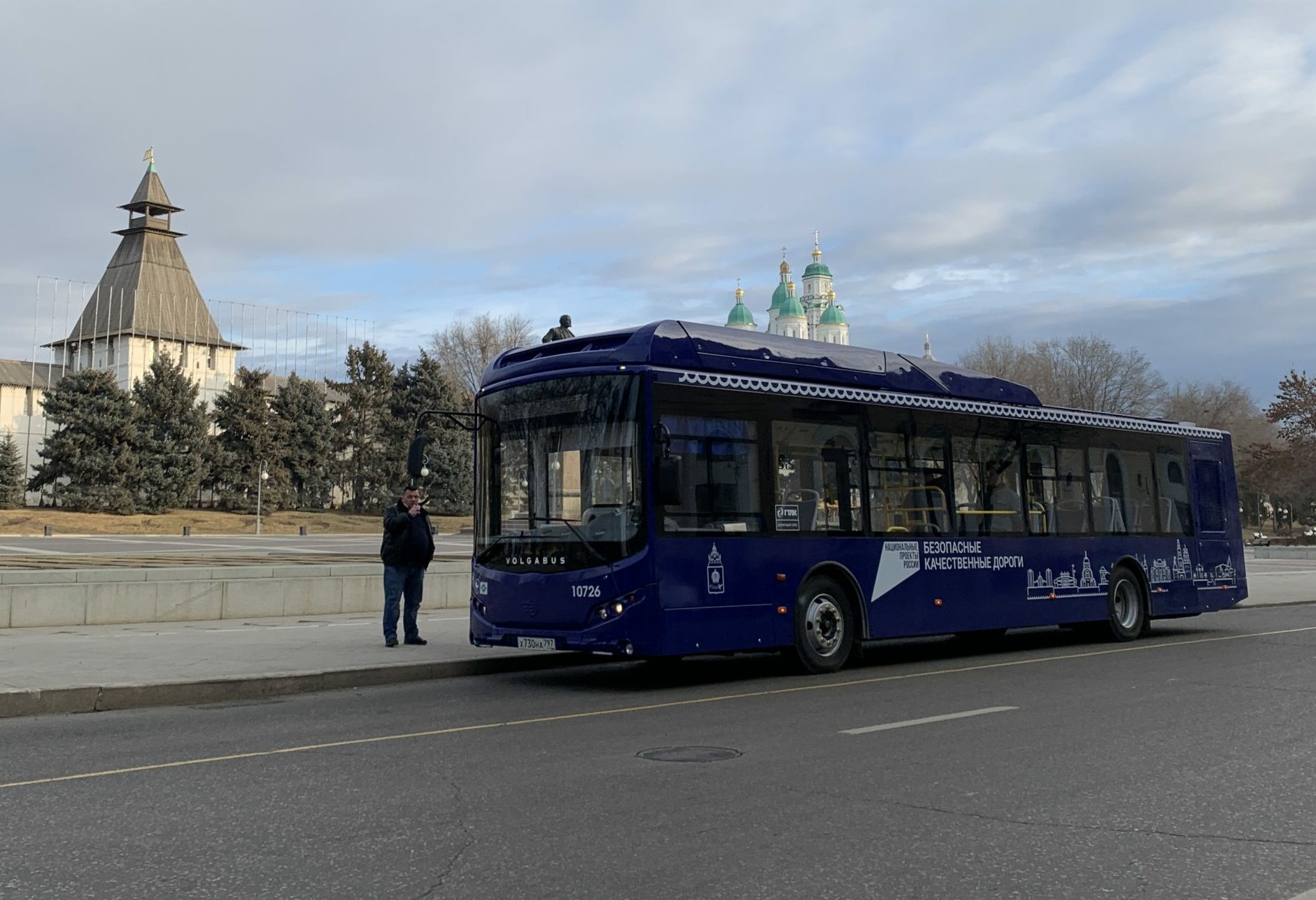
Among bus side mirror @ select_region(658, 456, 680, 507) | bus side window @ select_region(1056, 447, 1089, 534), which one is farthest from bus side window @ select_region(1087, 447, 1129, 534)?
bus side mirror @ select_region(658, 456, 680, 507)

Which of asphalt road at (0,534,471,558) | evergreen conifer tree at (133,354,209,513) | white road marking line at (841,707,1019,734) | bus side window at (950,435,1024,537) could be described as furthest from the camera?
evergreen conifer tree at (133,354,209,513)

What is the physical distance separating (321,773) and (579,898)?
10.0 feet

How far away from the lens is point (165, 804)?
241 inches

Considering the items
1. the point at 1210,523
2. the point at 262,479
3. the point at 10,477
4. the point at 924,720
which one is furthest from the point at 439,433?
the point at 924,720

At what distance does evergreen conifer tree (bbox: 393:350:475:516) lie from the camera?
7788 centimetres

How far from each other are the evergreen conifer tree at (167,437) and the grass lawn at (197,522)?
1480mm

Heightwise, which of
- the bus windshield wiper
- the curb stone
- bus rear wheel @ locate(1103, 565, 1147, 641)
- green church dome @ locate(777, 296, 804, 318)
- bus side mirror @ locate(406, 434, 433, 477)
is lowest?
the curb stone

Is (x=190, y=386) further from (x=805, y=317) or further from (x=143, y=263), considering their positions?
(x=805, y=317)

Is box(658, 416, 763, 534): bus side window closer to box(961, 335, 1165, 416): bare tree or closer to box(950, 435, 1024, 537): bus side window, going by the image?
box(950, 435, 1024, 537): bus side window

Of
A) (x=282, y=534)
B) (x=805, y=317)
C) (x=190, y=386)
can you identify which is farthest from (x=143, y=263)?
(x=805, y=317)

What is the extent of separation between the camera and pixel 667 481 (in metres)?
10.9

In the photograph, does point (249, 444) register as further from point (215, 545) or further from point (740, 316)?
point (740, 316)

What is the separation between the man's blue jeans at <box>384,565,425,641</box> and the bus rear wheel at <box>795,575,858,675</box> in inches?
189

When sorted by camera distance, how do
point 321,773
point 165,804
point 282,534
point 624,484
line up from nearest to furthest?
point 165,804 → point 321,773 → point 624,484 → point 282,534
